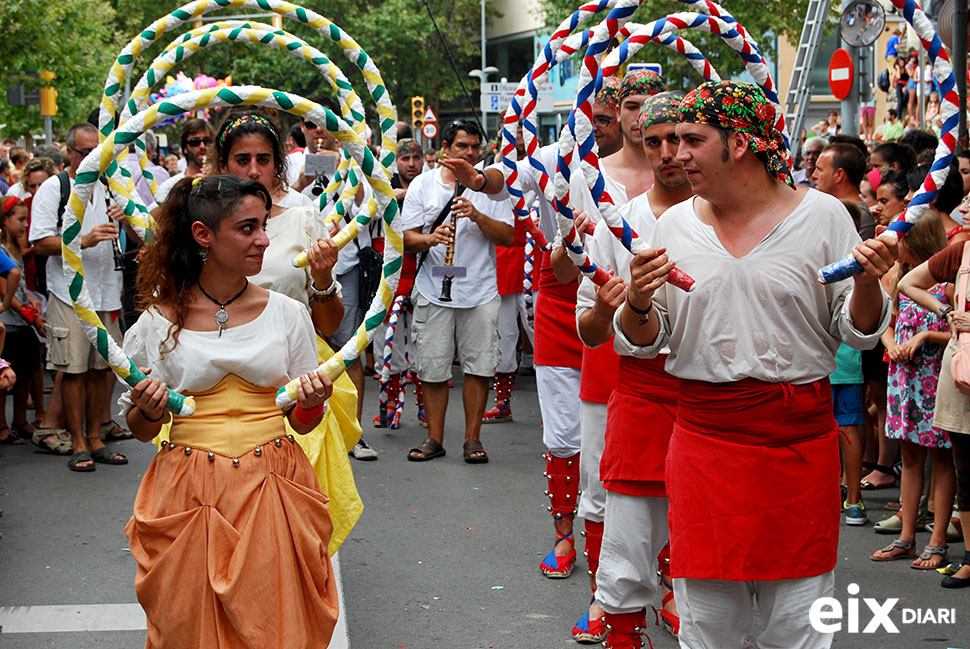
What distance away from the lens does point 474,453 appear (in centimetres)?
877

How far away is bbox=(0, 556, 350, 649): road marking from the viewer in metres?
5.46

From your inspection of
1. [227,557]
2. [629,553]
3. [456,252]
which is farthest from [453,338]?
[227,557]

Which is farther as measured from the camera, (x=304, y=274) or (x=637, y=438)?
(x=304, y=274)

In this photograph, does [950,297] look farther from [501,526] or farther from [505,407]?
[505,407]

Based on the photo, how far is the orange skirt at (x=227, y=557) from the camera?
12.4 ft

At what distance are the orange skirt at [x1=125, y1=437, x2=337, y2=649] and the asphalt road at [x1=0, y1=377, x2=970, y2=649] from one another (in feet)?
4.89

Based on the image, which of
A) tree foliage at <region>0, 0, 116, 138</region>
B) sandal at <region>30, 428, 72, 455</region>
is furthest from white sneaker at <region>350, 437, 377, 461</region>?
tree foliage at <region>0, 0, 116, 138</region>

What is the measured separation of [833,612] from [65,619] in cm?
354

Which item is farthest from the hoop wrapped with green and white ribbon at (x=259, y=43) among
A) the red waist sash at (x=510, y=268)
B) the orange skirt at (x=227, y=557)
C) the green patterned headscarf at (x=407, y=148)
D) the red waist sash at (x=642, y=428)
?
the green patterned headscarf at (x=407, y=148)

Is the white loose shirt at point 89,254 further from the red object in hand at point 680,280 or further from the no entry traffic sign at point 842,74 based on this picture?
the no entry traffic sign at point 842,74

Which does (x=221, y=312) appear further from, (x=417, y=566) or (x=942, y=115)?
(x=417, y=566)

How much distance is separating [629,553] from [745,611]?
0.84 meters

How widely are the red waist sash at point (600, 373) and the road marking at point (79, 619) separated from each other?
1.43 metres

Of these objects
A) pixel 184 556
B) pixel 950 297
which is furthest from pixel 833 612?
pixel 950 297
